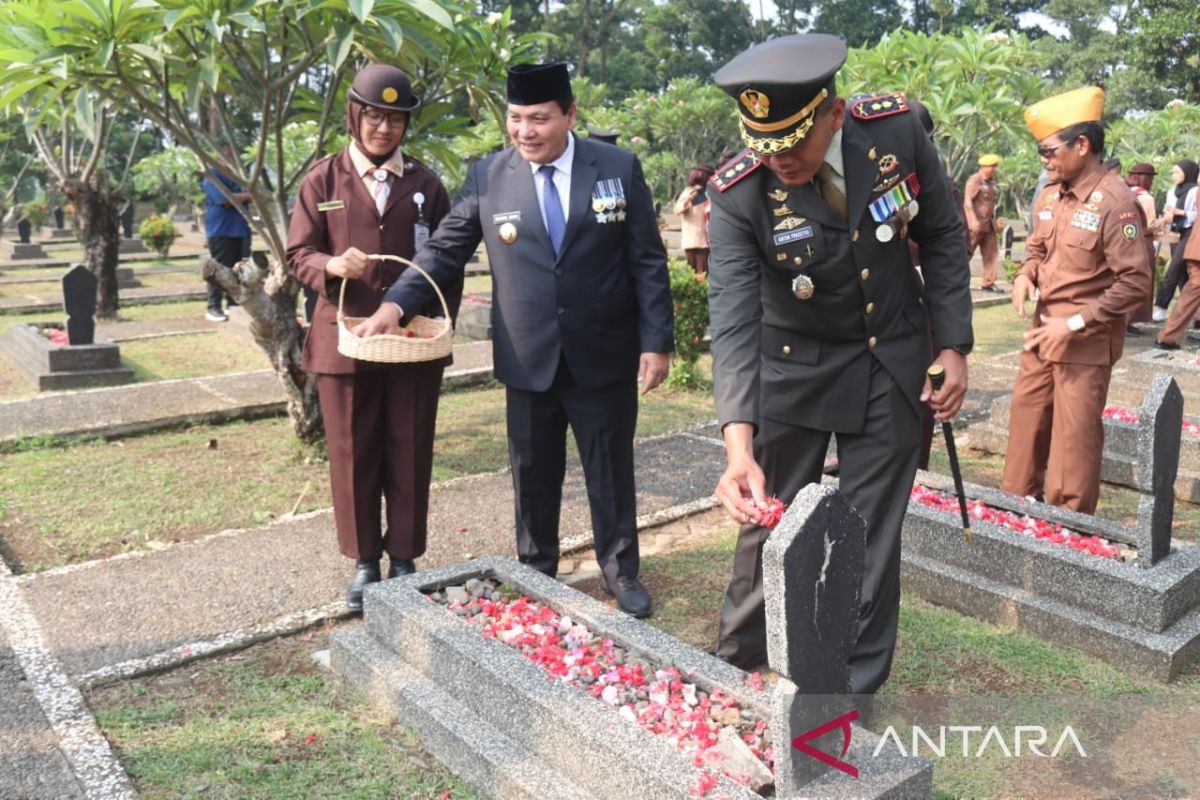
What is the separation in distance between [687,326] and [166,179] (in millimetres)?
25620

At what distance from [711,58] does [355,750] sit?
46092 millimetres

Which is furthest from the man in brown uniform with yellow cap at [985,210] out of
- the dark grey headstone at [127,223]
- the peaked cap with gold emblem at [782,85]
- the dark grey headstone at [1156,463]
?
the dark grey headstone at [127,223]

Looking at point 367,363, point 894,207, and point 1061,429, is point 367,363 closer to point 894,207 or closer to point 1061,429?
point 894,207

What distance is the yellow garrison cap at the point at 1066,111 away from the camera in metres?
4.65

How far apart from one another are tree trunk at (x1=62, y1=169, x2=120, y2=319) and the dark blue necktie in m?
8.68

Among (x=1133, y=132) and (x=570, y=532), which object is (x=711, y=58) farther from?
(x=570, y=532)

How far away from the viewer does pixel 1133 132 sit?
23.0 metres

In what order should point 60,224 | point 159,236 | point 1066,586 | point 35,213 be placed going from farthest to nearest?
point 60,224
point 35,213
point 159,236
point 1066,586

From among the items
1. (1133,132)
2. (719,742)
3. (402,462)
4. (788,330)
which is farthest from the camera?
(1133,132)

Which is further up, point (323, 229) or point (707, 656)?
point (323, 229)

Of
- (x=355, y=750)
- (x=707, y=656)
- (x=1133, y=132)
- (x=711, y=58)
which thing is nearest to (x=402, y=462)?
(x=355, y=750)

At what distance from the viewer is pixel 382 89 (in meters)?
3.81

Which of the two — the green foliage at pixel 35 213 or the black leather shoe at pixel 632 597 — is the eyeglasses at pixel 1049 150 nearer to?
the black leather shoe at pixel 632 597

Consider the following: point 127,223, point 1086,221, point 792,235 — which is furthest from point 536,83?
point 127,223
